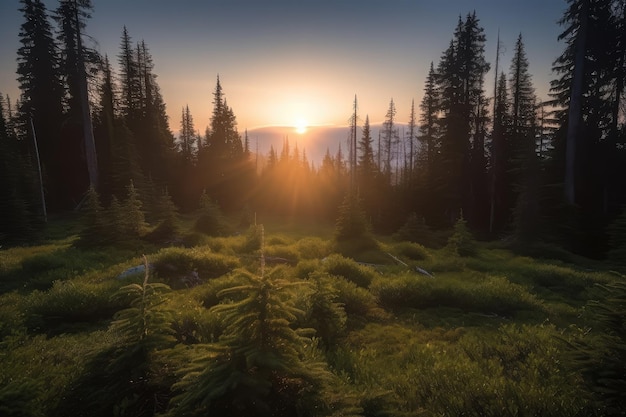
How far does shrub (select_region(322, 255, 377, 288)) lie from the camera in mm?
13000

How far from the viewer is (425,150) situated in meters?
45.4

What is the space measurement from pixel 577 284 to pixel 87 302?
699 inches

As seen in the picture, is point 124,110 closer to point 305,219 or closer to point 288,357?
point 305,219

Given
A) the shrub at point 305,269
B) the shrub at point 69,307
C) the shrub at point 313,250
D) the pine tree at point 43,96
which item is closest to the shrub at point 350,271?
the shrub at point 305,269

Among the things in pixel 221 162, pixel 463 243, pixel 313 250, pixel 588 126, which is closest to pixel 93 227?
pixel 313 250

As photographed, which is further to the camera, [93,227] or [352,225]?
[352,225]

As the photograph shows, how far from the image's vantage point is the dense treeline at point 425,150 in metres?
24.3

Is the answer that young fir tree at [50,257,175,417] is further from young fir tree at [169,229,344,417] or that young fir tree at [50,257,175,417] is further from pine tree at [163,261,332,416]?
pine tree at [163,261,332,416]

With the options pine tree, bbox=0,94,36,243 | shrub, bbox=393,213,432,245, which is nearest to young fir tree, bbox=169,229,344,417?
shrub, bbox=393,213,432,245

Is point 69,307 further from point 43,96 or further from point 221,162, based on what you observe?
point 221,162

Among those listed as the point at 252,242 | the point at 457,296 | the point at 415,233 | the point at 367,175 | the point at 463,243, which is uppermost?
the point at 367,175

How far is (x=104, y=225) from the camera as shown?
17.9 metres

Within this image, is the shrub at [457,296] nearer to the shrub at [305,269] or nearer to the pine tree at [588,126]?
the shrub at [305,269]

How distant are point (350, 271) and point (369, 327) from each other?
4.35 m
